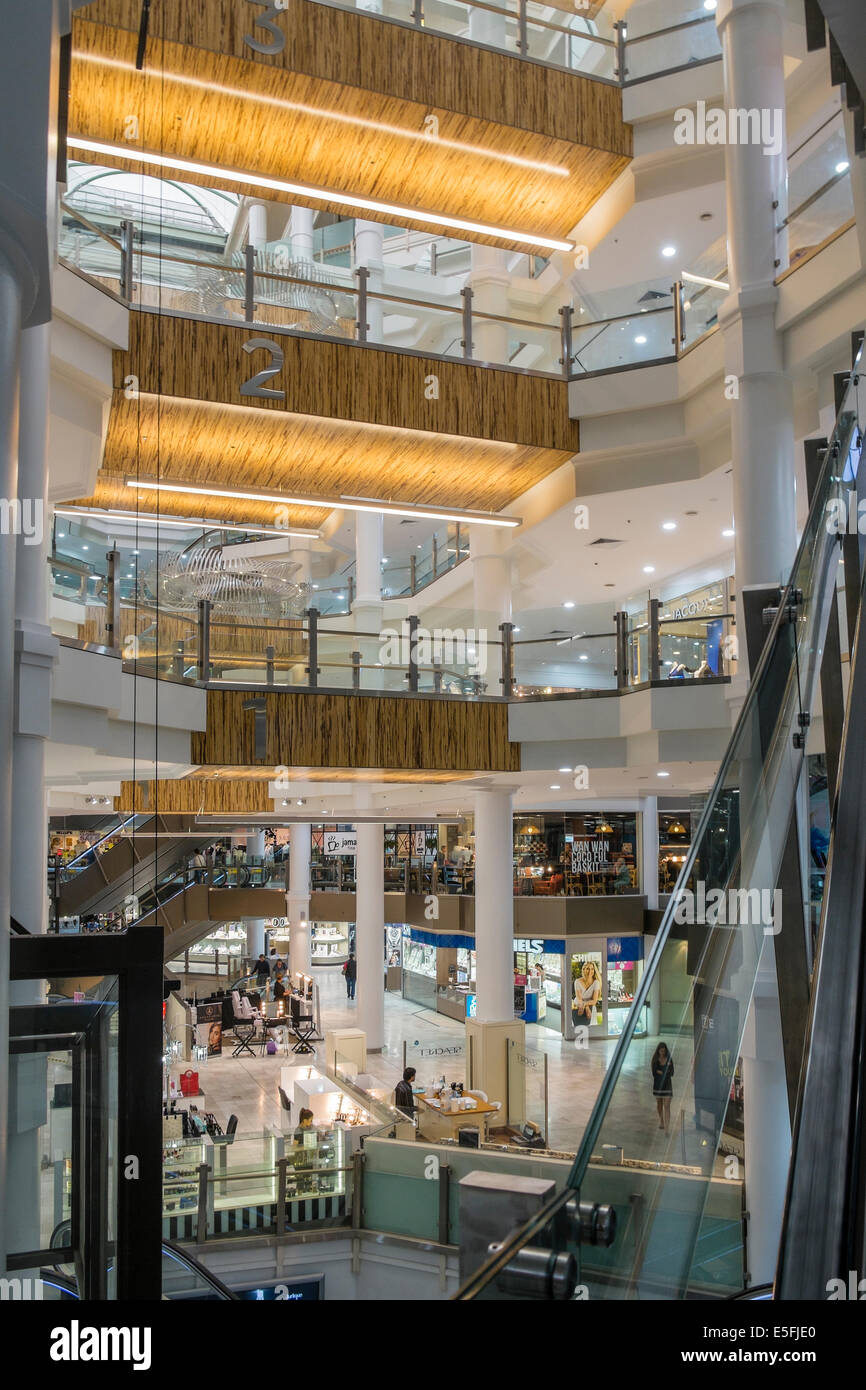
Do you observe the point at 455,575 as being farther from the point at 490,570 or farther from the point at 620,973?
the point at 620,973

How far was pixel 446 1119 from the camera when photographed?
39.7 feet

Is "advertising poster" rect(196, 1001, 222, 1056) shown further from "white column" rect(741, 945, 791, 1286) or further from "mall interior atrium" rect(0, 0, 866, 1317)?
"white column" rect(741, 945, 791, 1286)

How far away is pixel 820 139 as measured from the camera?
8.39 meters

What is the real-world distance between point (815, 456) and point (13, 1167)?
3.67m

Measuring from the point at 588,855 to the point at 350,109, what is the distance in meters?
16.7

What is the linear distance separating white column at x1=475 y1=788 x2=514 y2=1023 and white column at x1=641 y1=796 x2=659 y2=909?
10.2 metres

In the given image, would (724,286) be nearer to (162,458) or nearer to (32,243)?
(162,458)

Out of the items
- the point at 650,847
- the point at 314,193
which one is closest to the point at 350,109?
the point at 314,193

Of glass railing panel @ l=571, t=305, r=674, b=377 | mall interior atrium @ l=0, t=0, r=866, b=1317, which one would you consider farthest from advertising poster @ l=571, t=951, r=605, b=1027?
glass railing panel @ l=571, t=305, r=674, b=377

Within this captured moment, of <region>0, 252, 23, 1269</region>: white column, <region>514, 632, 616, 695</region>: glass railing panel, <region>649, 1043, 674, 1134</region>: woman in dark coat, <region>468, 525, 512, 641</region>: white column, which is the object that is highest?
<region>468, 525, 512, 641</region>: white column

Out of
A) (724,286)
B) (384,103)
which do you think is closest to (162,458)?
(384,103)

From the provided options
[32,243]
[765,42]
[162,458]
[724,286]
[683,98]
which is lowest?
[32,243]

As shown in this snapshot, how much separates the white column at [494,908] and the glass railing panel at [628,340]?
5222mm

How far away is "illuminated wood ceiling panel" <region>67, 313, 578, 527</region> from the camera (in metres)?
9.50
